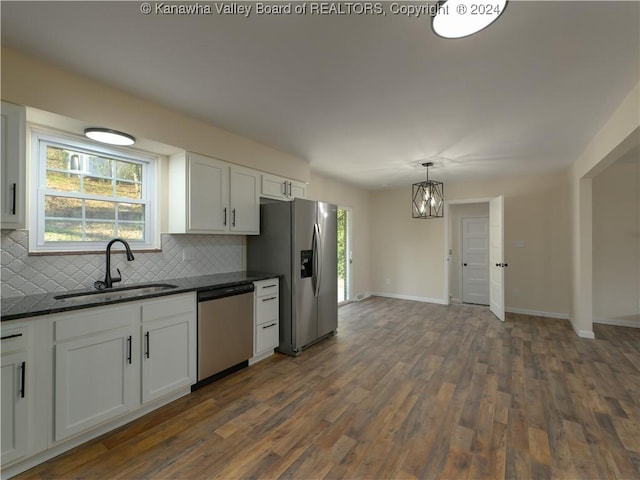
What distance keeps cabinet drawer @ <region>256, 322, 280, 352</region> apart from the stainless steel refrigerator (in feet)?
0.36

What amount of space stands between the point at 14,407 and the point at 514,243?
252 inches

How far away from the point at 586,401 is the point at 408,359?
1.46 metres

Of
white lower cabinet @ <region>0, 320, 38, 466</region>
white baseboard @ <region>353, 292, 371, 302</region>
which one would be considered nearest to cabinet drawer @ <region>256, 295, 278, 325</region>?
white lower cabinet @ <region>0, 320, 38, 466</region>

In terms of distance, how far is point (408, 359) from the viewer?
320cm

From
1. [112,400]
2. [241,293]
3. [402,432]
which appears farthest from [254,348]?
[402,432]

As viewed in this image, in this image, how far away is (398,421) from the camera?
2.11 meters

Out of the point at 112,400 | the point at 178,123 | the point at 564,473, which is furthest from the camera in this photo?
the point at 178,123

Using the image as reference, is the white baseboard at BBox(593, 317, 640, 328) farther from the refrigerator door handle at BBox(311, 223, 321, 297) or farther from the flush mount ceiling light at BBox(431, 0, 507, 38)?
the flush mount ceiling light at BBox(431, 0, 507, 38)

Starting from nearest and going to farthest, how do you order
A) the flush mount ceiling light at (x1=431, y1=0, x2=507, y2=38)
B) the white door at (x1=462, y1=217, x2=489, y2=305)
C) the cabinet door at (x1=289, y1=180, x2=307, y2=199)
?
the flush mount ceiling light at (x1=431, y1=0, x2=507, y2=38) → the cabinet door at (x1=289, y1=180, x2=307, y2=199) → the white door at (x1=462, y1=217, x2=489, y2=305)

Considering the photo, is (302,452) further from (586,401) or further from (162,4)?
(162,4)

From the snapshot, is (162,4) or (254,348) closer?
(162,4)

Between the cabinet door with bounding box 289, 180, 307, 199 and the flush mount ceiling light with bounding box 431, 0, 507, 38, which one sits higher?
the flush mount ceiling light with bounding box 431, 0, 507, 38

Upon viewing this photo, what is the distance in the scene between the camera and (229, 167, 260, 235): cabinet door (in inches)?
125

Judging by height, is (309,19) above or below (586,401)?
above
